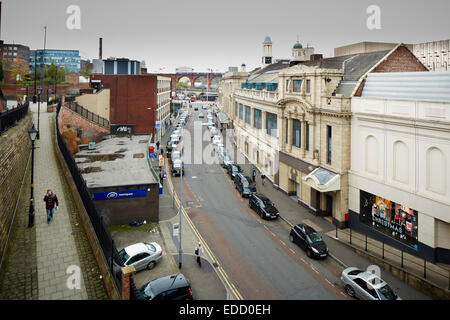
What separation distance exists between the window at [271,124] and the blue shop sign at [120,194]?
60.7 feet

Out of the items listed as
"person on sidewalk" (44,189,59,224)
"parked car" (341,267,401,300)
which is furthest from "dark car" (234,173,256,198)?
"person on sidewalk" (44,189,59,224)

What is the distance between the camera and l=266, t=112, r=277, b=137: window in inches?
1474

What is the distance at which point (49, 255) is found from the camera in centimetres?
1298

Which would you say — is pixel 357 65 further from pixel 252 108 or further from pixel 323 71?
pixel 252 108

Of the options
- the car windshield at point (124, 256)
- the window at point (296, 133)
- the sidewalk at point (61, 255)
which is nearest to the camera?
the sidewalk at point (61, 255)

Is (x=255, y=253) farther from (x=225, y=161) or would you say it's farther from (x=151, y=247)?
(x=225, y=161)

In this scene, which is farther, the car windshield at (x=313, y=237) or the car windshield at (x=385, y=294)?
the car windshield at (x=313, y=237)

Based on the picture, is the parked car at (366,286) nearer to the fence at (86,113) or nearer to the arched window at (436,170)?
the arched window at (436,170)

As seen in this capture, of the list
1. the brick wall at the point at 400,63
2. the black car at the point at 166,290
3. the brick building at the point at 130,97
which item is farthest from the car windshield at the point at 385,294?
the brick building at the point at 130,97

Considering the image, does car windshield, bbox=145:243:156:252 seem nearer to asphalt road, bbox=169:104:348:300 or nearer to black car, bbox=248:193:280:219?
asphalt road, bbox=169:104:348:300

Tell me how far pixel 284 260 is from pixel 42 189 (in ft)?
53.5

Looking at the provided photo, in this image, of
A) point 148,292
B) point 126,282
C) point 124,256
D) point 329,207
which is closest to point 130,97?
point 329,207

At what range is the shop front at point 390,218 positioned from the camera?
1986 centimetres
